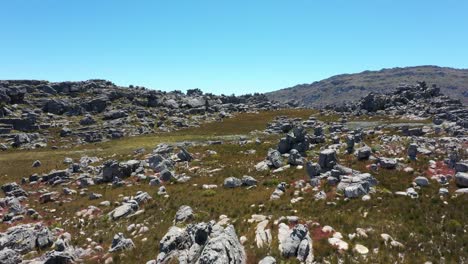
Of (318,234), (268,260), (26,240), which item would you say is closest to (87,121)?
(26,240)

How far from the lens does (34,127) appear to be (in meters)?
116

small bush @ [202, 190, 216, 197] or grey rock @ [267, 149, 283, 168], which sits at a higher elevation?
grey rock @ [267, 149, 283, 168]

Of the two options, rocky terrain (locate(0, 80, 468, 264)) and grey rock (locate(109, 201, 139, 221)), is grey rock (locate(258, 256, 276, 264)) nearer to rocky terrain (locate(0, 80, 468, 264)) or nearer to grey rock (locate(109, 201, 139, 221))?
rocky terrain (locate(0, 80, 468, 264))

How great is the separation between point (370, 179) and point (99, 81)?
618 feet

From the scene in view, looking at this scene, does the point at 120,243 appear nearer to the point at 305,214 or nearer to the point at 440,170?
the point at 305,214

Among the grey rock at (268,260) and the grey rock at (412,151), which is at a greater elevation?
the grey rock at (412,151)

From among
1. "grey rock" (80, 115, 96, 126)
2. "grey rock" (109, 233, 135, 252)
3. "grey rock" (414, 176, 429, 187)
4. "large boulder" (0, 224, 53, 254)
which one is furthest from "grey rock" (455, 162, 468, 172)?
"grey rock" (80, 115, 96, 126)

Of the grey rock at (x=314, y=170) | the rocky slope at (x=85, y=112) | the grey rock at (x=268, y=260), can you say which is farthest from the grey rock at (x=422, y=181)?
the rocky slope at (x=85, y=112)

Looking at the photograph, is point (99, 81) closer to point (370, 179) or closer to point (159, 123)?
point (159, 123)

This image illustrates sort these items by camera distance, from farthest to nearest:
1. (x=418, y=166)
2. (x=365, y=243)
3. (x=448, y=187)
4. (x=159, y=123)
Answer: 1. (x=159, y=123)
2. (x=418, y=166)
3. (x=448, y=187)
4. (x=365, y=243)

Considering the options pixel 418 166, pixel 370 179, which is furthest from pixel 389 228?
pixel 418 166

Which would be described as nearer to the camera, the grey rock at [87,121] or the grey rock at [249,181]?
the grey rock at [249,181]

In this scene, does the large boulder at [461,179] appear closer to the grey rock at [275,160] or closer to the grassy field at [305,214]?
the grassy field at [305,214]

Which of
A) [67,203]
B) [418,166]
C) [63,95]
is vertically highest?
[63,95]
